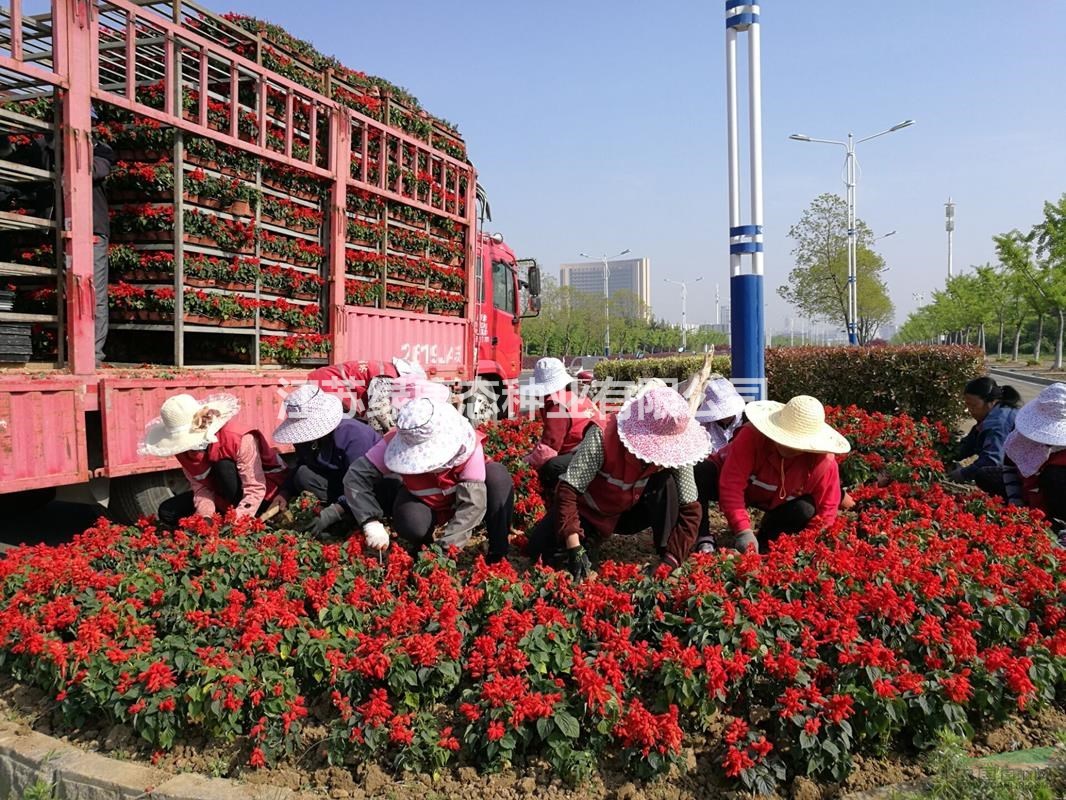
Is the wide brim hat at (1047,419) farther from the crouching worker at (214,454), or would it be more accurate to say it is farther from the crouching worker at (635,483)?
the crouching worker at (214,454)

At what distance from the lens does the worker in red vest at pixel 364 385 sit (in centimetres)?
650

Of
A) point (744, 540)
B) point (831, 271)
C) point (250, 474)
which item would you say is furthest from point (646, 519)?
point (831, 271)

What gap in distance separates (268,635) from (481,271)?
26.6ft

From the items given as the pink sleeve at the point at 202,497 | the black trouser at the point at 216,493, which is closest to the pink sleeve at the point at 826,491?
the black trouser at the point at 216,493

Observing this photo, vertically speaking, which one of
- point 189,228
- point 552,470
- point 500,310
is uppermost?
point 189,228

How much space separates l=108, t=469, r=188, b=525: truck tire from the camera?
19.3ft

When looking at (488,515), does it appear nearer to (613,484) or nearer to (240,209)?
(613,484)

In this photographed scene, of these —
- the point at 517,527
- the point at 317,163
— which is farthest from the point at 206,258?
the point at 517,527

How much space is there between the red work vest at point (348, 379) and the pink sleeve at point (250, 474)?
4.70 feet

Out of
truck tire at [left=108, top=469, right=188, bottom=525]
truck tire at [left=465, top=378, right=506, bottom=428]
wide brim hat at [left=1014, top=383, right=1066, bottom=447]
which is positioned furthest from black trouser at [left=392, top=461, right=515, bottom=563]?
truck tire at [left=465, top=378, right=506, bottom=428]

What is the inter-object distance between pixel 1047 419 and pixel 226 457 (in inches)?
196

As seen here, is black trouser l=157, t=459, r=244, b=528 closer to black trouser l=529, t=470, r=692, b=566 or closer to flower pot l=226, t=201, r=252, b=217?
black trouser l=529, t=470, r=692, b=566

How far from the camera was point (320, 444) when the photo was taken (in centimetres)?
512

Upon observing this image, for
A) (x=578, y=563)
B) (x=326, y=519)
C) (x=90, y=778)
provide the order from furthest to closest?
(x=326, y=519) < (x=578, y=563) < (x=90, y=778)
